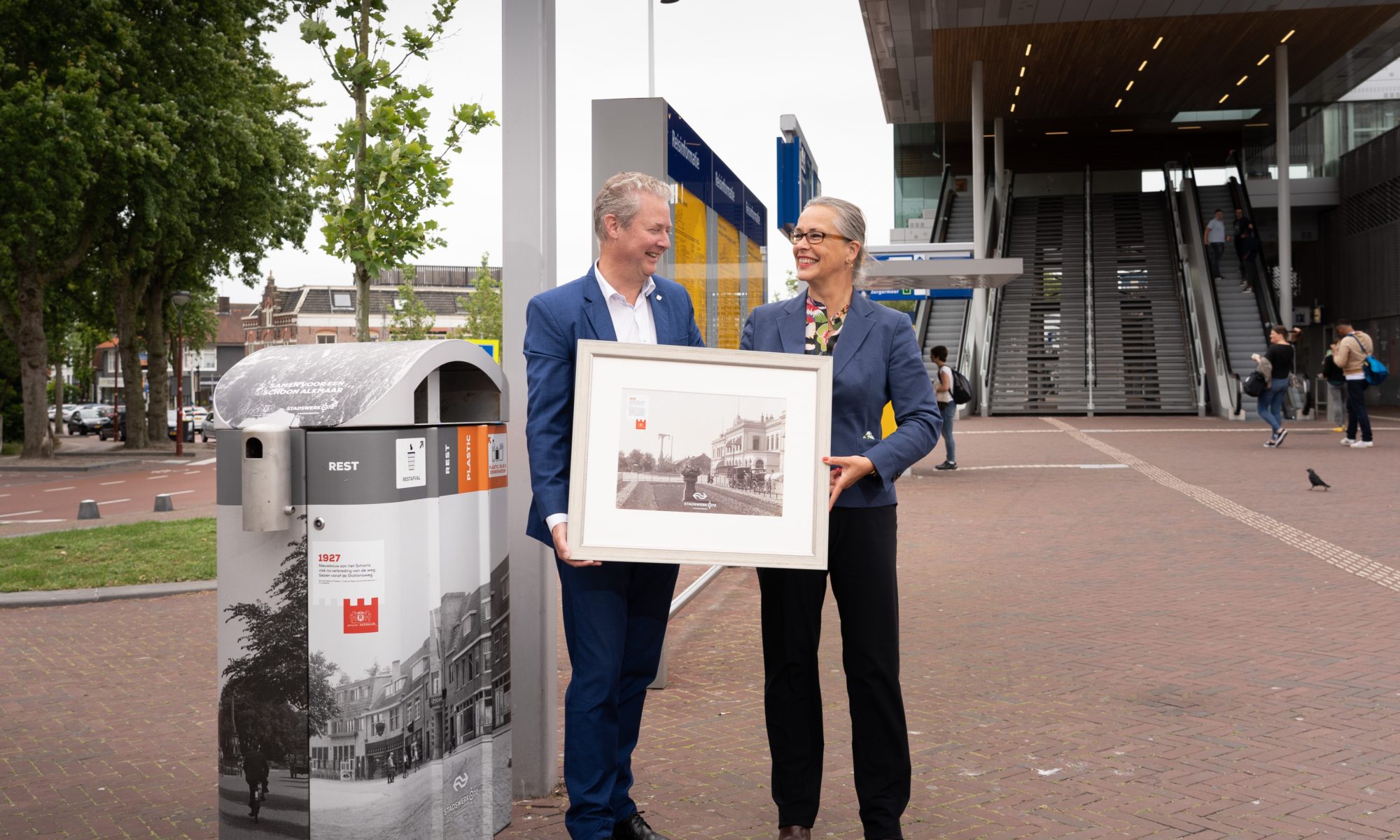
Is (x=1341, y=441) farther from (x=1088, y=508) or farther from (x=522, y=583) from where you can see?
(x=522, y=583)

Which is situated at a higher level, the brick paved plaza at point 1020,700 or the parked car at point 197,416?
the parked car at point 197,416

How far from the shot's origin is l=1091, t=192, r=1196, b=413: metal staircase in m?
29.7

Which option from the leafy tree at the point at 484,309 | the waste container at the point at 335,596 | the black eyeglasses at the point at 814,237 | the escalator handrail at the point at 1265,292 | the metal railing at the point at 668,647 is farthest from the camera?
the leafy tree at the point at 484,309

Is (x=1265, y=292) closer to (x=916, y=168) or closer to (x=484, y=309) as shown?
(x=916, y=168)

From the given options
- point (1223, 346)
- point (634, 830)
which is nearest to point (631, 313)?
point (634, 830)

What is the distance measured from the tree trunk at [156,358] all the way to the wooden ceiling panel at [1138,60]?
2114 centimetres

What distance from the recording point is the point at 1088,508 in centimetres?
1236

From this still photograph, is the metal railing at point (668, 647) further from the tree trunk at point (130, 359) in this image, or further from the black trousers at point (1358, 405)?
the tree trunk at point (130, 359)

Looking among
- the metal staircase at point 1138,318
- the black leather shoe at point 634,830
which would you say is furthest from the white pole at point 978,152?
the black leather shoe at point 634,830

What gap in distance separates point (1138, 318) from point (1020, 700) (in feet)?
91.7

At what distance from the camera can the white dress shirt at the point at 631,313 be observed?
350 cm

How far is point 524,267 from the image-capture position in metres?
4.10

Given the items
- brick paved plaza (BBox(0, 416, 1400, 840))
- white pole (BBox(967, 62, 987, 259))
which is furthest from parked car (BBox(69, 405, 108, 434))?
brick paved plaza (BBox(0, 416, 1400, 840))

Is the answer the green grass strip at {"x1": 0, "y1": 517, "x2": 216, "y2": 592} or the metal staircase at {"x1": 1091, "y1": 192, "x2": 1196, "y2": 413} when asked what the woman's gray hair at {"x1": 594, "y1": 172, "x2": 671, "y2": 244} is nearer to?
the green grass strip at {"x1": 0, "y1": 517, "x2": 216, "y2": 592}
